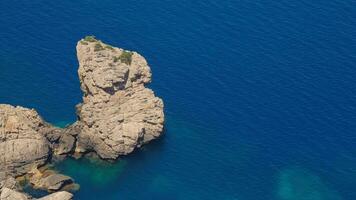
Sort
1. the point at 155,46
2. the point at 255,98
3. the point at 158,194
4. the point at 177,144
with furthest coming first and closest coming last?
the point at 155,46, the point at 255,98, the point at 177,144, the point at 158,194

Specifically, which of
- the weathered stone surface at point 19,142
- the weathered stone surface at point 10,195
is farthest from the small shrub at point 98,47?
the weathered stone surface at point 10,195

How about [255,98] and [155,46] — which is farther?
[155,46]

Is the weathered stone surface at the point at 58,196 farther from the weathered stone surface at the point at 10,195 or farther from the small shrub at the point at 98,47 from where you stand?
the small shrub at the point at 98,47

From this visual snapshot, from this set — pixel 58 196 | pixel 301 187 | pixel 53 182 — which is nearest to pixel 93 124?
pixel 53 182

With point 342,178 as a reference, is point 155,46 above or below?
above

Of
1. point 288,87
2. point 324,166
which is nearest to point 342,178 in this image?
point 324,166

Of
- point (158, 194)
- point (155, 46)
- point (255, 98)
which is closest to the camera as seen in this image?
point (158, 194)

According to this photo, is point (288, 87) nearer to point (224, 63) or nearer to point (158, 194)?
point (224, 63)
